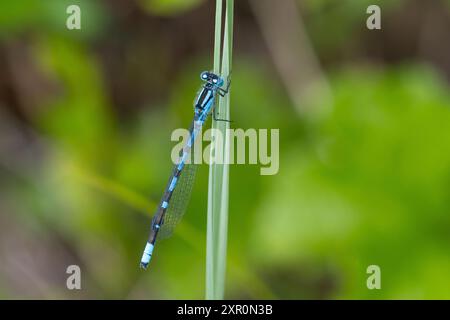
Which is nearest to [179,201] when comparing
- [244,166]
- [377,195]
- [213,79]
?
[244,166]

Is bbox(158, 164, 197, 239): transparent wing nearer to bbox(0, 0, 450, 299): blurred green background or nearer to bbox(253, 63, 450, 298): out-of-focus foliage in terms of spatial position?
bbox(0, 0, 450, 299): blurred green background

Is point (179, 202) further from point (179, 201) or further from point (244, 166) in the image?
point (244, 166)

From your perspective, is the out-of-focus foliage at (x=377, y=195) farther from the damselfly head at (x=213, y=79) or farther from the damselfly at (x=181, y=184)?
the damselfly head at (x=213, y=79)

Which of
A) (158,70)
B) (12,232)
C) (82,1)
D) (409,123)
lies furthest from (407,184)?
(12,232)

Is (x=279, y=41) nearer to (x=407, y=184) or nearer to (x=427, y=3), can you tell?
(x=427, y=3)

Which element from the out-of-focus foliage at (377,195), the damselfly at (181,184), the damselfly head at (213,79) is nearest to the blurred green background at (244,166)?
the out-of-focus foliage at (377,195)

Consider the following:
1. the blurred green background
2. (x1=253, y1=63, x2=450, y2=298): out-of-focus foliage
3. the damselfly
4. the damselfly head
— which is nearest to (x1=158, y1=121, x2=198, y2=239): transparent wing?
the damselfly

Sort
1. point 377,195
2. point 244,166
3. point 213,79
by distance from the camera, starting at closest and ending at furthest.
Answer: point 213,79, point 377,195, point 244,166
